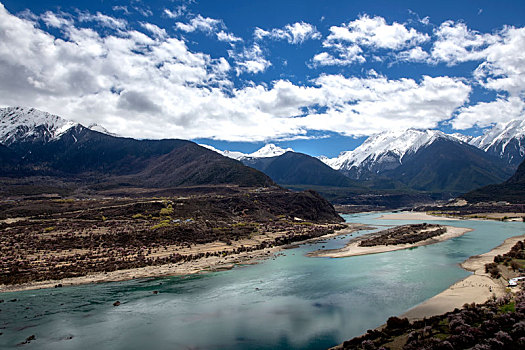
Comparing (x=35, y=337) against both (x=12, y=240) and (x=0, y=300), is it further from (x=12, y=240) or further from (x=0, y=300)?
(x=12, y=240)

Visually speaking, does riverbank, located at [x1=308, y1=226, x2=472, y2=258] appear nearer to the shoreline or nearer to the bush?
the shoreline

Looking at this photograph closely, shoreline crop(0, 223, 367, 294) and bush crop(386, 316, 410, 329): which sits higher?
bush crop(386, 316, 410, 329)

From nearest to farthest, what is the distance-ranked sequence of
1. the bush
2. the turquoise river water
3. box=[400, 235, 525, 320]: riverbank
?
the bush, the turquoise river water, box=[400, 235, 525, 320]: riverbank

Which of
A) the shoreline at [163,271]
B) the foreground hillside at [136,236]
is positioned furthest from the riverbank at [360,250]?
the foreground hillside at [136,236]

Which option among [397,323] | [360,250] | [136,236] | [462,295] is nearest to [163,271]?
[136,236]

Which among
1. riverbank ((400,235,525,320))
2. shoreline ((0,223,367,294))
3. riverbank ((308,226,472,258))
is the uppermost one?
riverbank ((400,235,525,320))

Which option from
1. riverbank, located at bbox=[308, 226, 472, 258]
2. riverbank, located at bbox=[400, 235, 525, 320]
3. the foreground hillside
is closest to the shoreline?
the foreground hillside
